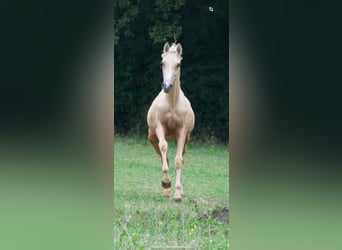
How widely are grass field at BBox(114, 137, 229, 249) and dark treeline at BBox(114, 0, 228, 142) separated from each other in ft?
0.76

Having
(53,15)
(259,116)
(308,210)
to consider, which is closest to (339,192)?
(308,210)

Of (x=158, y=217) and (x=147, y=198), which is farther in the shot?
(x=147, y=198)

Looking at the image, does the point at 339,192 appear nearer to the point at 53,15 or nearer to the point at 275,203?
the point at 275,203

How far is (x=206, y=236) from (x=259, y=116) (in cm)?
116

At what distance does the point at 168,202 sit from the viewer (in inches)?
167

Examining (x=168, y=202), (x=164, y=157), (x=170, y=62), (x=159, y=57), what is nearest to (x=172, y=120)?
(x=164, y=157)

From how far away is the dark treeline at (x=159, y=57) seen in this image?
187 inches

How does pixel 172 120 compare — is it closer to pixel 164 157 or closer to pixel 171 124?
pixel 171 124

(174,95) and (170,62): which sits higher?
(170,62)

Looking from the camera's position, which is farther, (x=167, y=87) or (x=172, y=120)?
(x=172, y=120)

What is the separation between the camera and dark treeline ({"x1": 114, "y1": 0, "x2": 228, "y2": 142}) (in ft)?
15.5

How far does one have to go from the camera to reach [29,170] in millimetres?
2611

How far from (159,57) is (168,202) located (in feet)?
5.24

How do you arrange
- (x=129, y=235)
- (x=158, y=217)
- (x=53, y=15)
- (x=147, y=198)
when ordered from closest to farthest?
(x=53, y=15)
(x=129, y=235)
(x=158, y=217)
(x=147, y=198)
